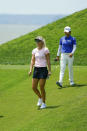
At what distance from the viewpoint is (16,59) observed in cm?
3166

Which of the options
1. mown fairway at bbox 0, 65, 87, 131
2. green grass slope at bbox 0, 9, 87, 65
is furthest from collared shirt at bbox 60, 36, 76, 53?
green grass slope at bbox 0, 9, 87, 65

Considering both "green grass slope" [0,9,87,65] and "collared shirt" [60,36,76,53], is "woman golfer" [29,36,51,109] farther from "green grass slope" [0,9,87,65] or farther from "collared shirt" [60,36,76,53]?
"green grass slope" [0,9,87,65]

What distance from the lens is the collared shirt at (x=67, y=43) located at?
1448 centimetres

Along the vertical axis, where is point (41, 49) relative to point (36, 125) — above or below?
above

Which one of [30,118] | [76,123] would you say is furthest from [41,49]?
[76,123]

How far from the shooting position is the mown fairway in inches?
364

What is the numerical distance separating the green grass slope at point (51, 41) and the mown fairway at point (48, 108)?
43.7 ft

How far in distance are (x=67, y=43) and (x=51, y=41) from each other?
21.9 metres

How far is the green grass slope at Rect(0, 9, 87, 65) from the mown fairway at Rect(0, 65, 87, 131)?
43.7ft

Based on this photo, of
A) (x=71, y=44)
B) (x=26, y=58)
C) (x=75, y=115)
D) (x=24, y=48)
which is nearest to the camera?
(x=75, y=115)

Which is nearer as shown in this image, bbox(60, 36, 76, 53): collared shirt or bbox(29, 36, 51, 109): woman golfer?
bbox(29, 36, 51, 109): woman golfer

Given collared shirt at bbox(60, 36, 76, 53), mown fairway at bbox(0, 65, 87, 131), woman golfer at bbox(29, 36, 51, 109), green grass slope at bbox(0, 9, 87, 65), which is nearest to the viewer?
mown fairway at bbox(0, 65, 87, 131)

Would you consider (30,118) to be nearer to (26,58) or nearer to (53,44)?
(26,58)

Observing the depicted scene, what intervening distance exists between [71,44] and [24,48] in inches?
835
